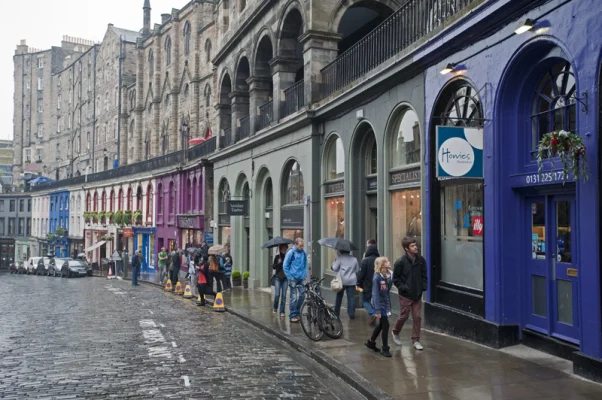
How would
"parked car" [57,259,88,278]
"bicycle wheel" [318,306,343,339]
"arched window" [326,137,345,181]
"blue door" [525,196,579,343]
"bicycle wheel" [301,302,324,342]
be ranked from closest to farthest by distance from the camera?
"blue door" [525,196,579,343] < "bicycle wheel" [301,302,324,342] < "bicycle wheel" [318,306,343,339] < "arched window" [326,137,345,181] < "parked car" [57,259,88,278]

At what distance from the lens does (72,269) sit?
40.5m

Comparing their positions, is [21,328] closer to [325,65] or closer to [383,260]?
[383,260]

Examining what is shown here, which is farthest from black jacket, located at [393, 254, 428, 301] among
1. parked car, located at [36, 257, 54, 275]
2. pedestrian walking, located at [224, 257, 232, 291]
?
parked car, located at [36, 257, 54, 275]

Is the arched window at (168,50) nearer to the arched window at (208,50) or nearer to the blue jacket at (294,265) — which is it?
the arched window at (208,50)

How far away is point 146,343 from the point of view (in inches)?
449

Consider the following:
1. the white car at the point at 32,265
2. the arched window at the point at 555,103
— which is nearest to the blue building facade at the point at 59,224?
the white car at the point at 32,265

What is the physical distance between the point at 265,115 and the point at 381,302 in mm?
15209

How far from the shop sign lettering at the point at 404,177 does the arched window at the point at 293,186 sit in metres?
6.13

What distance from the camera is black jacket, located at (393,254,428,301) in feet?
30.6

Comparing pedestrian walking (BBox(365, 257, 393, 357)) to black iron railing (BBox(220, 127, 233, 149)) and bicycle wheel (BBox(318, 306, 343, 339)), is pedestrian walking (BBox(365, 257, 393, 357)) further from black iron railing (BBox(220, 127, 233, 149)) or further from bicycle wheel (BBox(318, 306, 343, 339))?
A: black iron railing (BBox(220, 127, 233, 149))

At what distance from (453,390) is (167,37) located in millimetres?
44049

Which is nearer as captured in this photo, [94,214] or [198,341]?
[198,341]

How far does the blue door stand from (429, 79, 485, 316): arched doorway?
96 centimetres

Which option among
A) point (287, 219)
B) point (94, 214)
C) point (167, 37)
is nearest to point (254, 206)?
point (287, 219)
